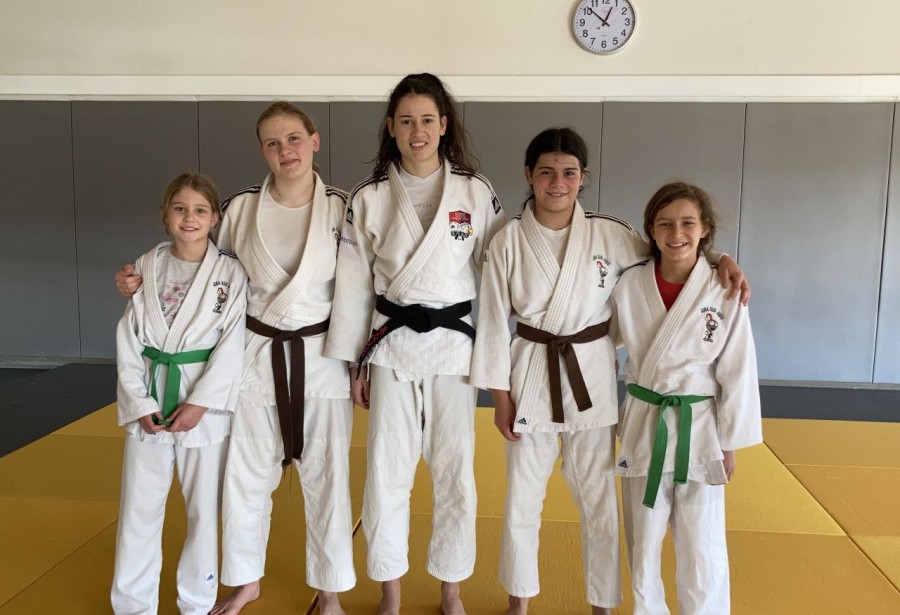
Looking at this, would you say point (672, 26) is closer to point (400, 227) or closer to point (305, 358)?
point (400, 227)

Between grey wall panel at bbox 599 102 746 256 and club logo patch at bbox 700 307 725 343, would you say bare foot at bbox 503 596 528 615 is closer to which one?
club logo patch at bbox 700 307 725 343

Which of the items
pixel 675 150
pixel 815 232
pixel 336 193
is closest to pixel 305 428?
pixel 336 193

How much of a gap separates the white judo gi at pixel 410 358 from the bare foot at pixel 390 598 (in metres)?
0.06

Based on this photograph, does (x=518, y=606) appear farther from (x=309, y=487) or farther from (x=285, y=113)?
(x=285, y=113)

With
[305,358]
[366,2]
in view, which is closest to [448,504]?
[305,358]

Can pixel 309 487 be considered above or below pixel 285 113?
below

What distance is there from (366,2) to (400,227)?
4.45 meters

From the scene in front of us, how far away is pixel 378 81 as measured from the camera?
5.75m

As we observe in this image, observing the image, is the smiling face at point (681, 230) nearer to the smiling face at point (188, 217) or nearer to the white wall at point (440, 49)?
the smiling face at point (188, 217)

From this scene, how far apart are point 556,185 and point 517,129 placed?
3.88 m

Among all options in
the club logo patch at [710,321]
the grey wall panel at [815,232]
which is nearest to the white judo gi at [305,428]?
the club logo patch at [710,321]

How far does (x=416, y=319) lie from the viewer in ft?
6.80

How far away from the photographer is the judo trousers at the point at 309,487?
217 centimetres

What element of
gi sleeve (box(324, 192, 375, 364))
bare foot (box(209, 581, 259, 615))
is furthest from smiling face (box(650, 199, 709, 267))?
bare foot (box(209, 581, 259, 615))
